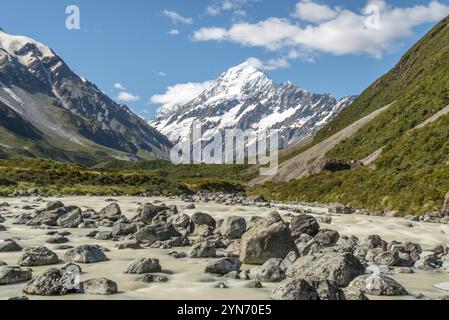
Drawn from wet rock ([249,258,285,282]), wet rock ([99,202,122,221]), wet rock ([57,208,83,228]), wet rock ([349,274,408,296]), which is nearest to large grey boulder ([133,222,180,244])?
wet rock ([57,208,83,228])

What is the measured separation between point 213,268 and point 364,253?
21.9 feet

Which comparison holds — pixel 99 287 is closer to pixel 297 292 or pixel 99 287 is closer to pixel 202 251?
pixel 297 292

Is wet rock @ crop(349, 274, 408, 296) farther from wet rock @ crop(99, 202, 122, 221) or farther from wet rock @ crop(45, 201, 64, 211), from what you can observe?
wet rock @ crop(45, 201, 64, 211)

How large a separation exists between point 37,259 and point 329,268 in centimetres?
877

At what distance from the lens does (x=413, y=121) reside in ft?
304

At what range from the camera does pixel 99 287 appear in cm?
1062

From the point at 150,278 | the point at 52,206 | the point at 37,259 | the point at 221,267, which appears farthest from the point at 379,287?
the point at 52,206

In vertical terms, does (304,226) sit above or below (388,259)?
above

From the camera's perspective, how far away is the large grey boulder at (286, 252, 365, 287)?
1173 centimetres

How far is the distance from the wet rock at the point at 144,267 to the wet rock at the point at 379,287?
→ 5.55 metres

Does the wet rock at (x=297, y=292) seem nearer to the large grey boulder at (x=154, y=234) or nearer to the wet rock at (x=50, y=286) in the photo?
the wet rock at (x=50, y=286)

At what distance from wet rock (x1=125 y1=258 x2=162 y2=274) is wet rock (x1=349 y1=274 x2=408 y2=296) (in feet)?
18.2

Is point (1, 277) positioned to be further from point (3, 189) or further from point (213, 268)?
point (3, 189)
